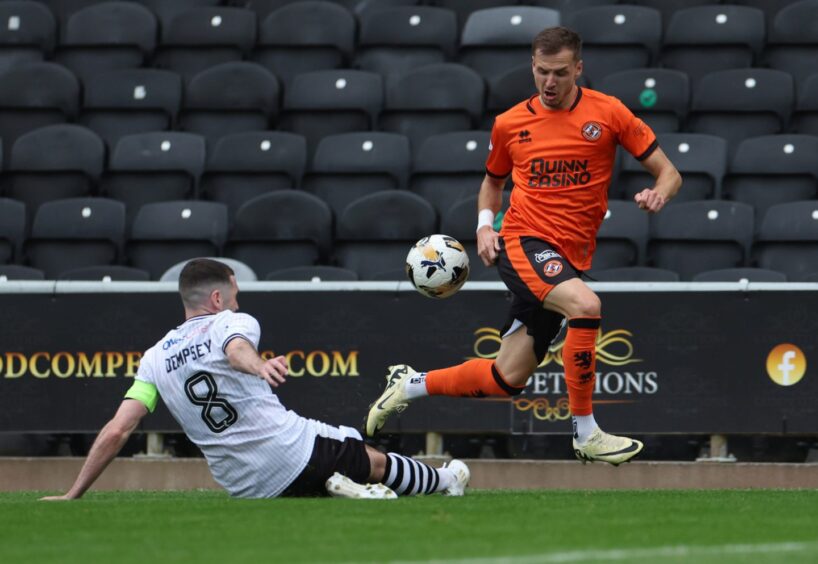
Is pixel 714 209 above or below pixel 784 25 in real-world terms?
below

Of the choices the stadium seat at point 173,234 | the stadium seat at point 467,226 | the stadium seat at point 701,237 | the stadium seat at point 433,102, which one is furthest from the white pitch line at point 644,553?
the stadium seat at point 433,102

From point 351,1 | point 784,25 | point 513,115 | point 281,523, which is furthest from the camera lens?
point 351,1

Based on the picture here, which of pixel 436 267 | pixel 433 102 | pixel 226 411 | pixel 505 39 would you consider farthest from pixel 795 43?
pixel 226 411

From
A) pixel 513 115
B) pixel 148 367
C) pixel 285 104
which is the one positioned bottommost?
pixel 148 367

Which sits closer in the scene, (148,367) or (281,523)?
(281,523)

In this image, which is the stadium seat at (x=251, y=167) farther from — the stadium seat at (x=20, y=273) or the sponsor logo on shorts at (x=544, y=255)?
the sponsor logo on shorts at (x=544, y=255)

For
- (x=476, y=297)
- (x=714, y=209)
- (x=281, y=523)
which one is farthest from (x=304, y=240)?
(x=281, y=523)

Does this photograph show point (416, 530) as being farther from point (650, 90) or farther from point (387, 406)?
point (650, 90)

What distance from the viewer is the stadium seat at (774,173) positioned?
1295 cm

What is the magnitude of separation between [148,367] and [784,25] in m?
9.10

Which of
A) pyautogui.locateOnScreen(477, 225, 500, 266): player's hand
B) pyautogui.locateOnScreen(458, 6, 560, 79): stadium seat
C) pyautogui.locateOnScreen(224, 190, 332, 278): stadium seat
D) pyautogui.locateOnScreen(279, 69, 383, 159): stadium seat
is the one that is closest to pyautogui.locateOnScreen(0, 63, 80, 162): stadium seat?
pyautogui.locateOnScreen(279, 69, 383, 159): stadium seat

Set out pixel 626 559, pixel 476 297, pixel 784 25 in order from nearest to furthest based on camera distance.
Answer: pixel 626 559, pixel 476 297, pixel 784 25

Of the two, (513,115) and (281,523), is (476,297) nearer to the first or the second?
(513,115)

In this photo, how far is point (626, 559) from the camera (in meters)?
5.11
